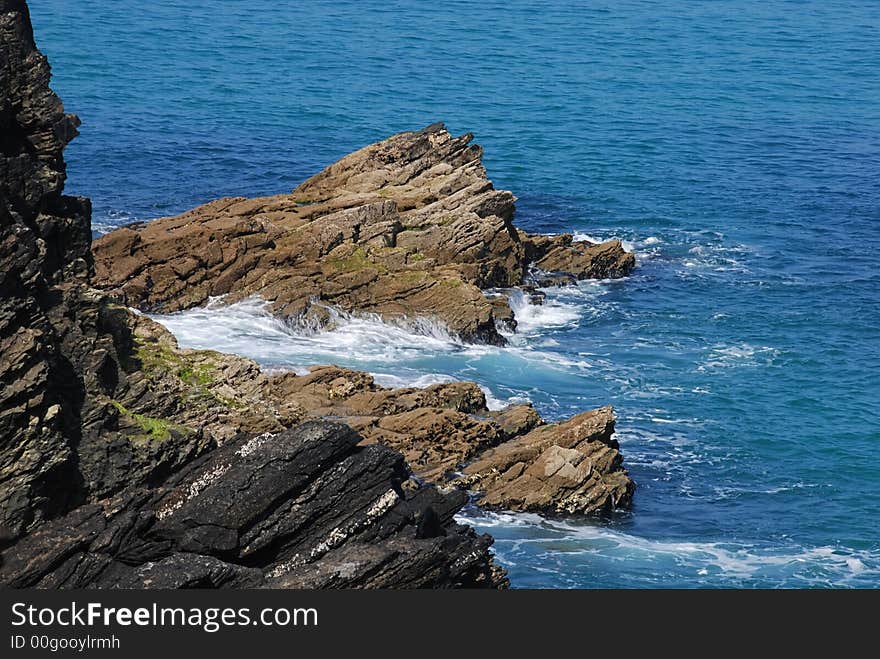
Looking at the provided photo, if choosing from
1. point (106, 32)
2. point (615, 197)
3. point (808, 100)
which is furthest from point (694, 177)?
point (106, 32)

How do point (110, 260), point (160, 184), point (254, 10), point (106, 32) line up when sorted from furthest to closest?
1. point (254, 10)
2. point (106, 32)
3. point (160, 184)
4. point (110, 260)

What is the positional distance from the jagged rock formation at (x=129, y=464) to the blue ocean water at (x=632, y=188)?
1083 centimetres

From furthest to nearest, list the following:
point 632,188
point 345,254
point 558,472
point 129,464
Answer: point 632,188
point 345,254
point 558,472
point 129,464

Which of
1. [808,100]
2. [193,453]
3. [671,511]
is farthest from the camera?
[808,100]

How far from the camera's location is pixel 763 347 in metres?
65.2

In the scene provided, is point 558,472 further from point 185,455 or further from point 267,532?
point 267,532

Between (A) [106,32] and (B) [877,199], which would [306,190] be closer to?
(B) [877,199]

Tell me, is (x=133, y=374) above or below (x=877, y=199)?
above

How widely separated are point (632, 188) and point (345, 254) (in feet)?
107

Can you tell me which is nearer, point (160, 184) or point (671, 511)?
point (671, 511)

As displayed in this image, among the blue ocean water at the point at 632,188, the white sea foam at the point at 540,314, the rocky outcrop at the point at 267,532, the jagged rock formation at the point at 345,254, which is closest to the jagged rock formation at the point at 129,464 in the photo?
the rocky outcrop at the point at 267,532

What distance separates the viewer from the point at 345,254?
62688 millimetres

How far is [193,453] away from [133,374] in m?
3.13

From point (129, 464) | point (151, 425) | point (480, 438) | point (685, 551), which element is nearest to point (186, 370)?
point (151, 425)
